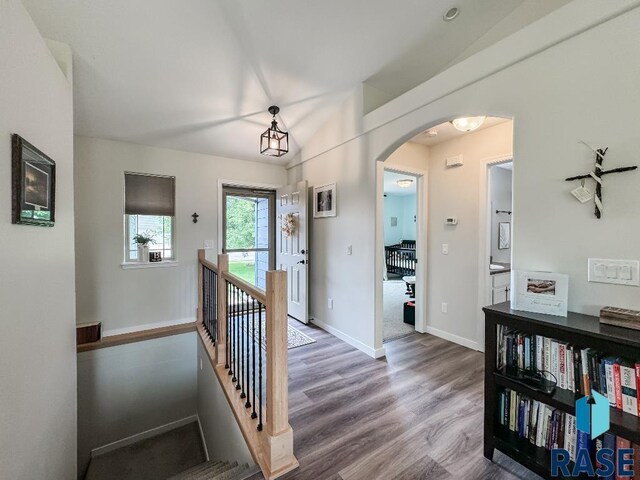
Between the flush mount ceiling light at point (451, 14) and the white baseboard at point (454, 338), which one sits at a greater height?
the flush mount ceiling light at point (451, 14)

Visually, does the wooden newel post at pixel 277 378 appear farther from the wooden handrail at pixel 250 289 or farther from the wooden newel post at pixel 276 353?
the wooden handrail at pixel 250 289

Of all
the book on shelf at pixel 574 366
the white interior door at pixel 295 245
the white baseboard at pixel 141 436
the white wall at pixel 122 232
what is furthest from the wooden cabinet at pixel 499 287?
the white baseboard at pixel 141 436

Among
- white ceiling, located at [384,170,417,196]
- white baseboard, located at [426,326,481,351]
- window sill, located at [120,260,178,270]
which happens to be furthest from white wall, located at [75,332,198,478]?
white ceiling, located at [384,170,417,196]

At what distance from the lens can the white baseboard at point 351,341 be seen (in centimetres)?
289

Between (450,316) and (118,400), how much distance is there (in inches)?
161

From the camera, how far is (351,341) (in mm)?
3197

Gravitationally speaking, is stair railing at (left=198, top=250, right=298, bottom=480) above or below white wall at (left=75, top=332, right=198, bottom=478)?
above

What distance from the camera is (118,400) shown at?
3203 millimetres

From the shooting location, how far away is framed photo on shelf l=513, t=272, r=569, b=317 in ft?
4.62

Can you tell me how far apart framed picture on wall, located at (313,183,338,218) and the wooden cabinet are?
6.53ft

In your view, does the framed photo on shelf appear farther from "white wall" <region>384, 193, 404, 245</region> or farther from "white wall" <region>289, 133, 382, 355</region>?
"white wall" <region>384, 193, 404, 245</region>

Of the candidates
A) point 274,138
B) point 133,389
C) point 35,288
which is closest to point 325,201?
point 274,138

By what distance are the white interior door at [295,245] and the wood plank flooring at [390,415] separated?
1.01 m

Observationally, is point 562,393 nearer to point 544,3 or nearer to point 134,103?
Answer: point 544,3
